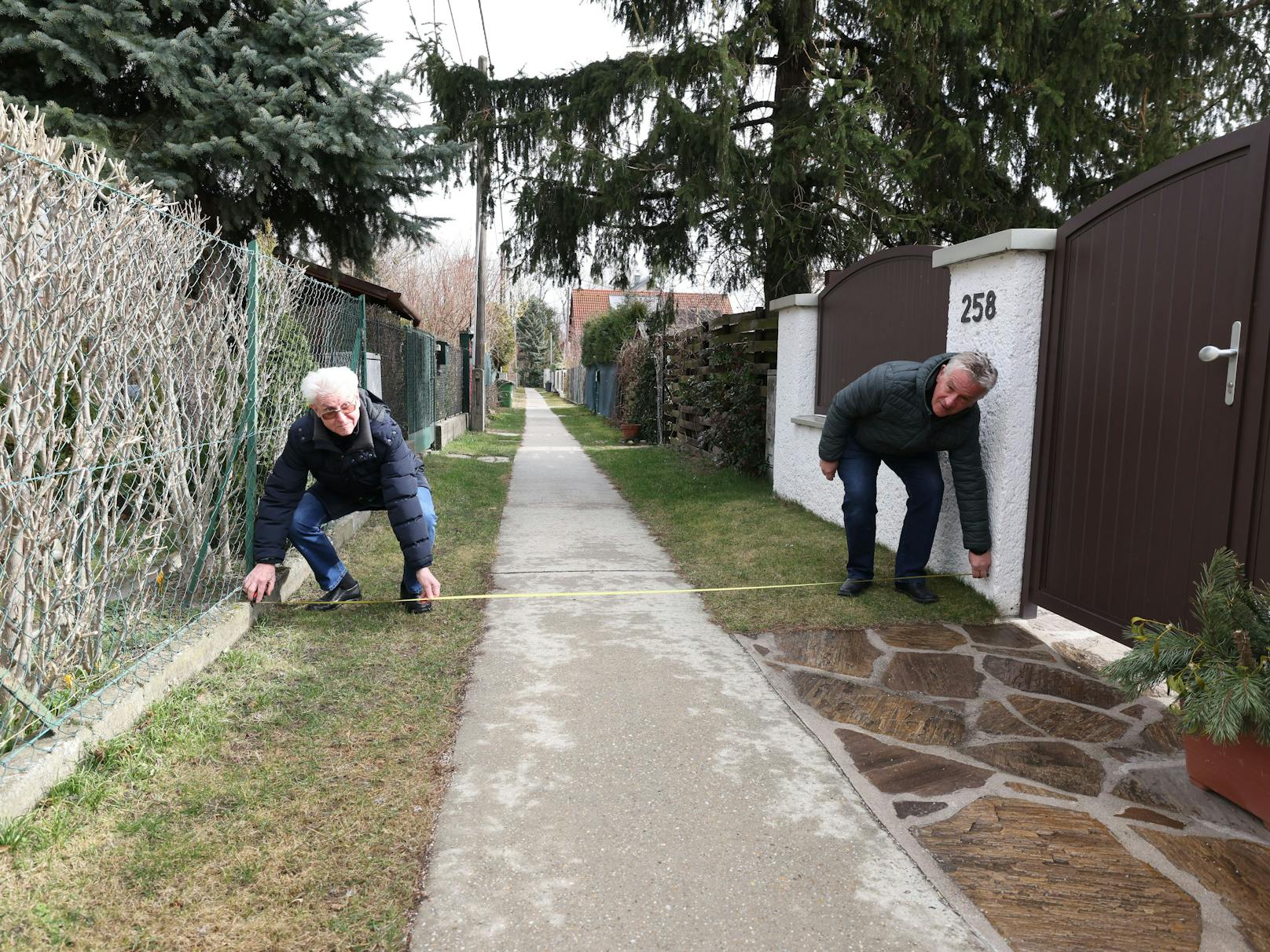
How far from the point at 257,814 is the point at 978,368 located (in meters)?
3.68

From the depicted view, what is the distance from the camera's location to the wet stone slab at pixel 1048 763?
9.50 ft

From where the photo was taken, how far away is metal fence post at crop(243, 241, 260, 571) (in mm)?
4570

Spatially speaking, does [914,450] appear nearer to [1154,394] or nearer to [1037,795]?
[1154,394]

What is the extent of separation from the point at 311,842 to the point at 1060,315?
4.06m

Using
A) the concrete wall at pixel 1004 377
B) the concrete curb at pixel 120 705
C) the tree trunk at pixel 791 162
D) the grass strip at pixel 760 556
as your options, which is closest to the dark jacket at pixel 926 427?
the concrete wall at pixel 1004 377

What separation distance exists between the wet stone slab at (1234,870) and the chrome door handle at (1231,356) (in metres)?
1.65

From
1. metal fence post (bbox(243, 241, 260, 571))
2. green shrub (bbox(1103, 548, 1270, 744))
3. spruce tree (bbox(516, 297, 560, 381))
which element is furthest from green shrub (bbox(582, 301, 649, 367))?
spruce tree (bbox(516, 297, 560, 381))

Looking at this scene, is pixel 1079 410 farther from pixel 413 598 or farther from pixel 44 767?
pixel 44 767

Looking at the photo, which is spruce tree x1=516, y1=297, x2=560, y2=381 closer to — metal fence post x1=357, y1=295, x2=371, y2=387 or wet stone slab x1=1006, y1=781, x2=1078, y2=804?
metal fence post x1=357, y1=295, x2=371, y2=387

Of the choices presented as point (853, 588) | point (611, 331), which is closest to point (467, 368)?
point (611, 331)

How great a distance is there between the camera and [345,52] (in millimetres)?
8867

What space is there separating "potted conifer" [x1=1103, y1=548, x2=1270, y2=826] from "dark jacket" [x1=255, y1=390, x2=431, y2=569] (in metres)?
3.07

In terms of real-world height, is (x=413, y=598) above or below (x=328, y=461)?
below

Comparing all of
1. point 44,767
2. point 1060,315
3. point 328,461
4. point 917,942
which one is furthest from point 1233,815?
point 328,461
